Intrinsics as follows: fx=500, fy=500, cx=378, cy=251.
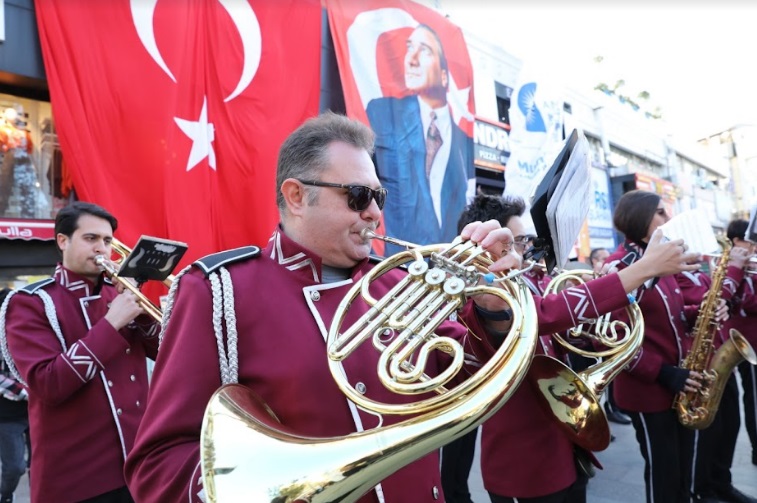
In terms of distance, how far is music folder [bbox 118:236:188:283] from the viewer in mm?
2404

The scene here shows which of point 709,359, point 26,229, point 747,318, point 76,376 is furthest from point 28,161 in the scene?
point 747,318

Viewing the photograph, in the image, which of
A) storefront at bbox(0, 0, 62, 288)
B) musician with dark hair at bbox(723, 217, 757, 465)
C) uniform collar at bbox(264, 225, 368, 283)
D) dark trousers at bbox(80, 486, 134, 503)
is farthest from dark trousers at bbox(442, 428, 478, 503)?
storefront at bbox(0, 0, 62, 288)

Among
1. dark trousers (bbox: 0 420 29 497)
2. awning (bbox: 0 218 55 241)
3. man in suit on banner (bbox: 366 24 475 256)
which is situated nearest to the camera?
dark trousers (bbox: 0 420 29 497)

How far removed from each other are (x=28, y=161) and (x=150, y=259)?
4.22 meters

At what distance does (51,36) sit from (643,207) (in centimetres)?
516

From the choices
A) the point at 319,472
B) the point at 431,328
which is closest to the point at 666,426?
the point at 431,328

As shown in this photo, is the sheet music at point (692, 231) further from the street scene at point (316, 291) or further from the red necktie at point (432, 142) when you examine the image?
the red necktie at point (432, 142)

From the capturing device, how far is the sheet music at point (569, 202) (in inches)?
61.9

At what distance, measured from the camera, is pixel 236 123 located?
17.8 feet

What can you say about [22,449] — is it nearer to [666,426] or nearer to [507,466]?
[507,466]

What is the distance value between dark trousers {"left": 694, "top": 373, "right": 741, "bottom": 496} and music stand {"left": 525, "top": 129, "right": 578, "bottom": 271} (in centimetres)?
289

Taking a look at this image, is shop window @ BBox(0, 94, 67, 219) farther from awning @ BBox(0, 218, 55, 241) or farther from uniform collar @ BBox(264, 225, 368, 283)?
uniform collar @ BBox(264, 225, 368, 283)

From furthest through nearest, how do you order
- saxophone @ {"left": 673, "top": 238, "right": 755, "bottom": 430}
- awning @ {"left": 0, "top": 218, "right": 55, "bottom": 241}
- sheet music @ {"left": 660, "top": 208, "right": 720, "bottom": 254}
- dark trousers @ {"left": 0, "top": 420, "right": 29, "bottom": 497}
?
awning @ {"left": 0, "top": 218, "right": 55, "bottom": 241}
dark trousers @ {"left": 0, "top": 420, "right": 29, "bottom": 497}
saxophone @ {"left": 673, "top": 238, "right": 755, "bottom": 430}
sheet music @ {"left": 660, "top": 208, "right": 720, "bottom": 254}

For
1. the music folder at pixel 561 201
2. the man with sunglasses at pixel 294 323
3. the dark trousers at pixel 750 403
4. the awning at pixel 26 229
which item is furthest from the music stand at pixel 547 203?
the awning at pixel 26 229
